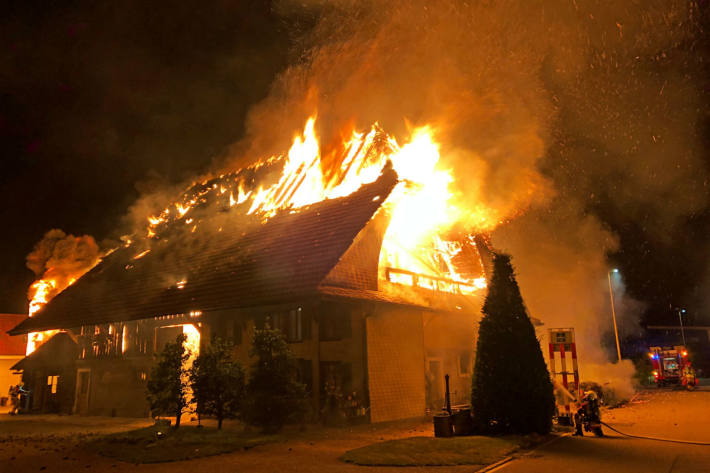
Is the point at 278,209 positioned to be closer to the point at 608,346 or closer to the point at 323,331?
the point at 323,331

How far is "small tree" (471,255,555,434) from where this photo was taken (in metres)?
12.3

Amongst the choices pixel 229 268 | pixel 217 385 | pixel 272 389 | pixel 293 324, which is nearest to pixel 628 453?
pixel 272 389

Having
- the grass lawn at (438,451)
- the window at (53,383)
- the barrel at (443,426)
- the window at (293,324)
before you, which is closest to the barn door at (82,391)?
the window at (53,383)

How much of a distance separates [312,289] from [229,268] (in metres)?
5.08

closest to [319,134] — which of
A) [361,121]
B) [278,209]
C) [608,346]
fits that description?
[361,121]

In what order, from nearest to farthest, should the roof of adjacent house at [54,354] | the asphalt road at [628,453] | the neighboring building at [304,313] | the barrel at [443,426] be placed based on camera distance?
1. the asphalt road at [628,453]
2. the barrel at [443,426]
3. the neighboring building at [304,313]
4. the roof of adjacent house at [54,354]

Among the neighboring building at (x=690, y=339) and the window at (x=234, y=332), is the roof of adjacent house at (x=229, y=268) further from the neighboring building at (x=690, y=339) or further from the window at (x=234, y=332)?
the neighboring building at (x=690, y=339)

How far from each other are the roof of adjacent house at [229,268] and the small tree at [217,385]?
68.5 inches

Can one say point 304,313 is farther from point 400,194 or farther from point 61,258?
point 61,258

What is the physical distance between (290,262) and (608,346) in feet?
118

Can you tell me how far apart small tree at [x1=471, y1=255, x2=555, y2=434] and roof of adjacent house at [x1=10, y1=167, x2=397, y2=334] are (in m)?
4.74

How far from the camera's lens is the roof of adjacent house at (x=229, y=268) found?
1573cm

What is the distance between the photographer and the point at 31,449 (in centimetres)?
1247

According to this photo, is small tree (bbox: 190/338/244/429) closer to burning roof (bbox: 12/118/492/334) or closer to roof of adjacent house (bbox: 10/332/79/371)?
burning roof (bbox: 12/118/492/334)
